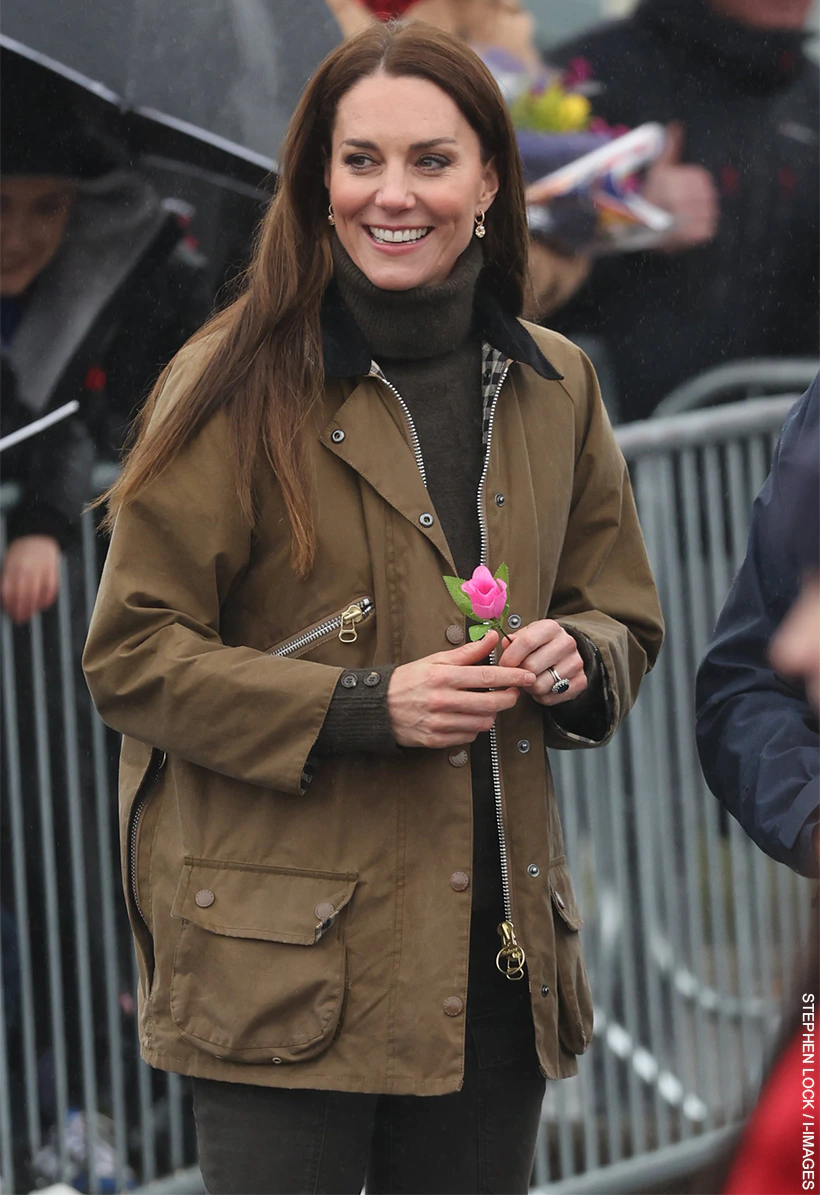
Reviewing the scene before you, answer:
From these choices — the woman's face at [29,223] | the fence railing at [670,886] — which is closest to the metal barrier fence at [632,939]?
the fence railing at [670,886]

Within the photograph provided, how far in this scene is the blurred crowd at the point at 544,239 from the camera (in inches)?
136

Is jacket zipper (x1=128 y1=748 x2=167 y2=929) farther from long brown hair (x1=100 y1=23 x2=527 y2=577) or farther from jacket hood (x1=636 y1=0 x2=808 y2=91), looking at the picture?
jacket hood (x1=636 y1=0 x2=808 y2=91)

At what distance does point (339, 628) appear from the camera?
2.16 m

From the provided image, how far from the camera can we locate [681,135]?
12.8 ft

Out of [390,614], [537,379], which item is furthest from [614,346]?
[390,614]

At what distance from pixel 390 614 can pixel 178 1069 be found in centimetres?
63

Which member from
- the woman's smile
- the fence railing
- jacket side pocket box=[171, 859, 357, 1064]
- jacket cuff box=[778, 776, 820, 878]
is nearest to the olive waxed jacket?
jacket side pocket box=[171, 859, 357, 1064]

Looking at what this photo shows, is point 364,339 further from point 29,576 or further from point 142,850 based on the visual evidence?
point 29,576

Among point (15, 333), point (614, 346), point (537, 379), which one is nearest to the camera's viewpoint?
point (537, 379)

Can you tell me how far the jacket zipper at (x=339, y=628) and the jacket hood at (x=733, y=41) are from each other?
2.24 meters

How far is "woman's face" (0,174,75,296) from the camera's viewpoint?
344cm

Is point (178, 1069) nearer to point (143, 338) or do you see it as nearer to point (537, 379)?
point (537, 379)

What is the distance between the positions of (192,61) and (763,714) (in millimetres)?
2118

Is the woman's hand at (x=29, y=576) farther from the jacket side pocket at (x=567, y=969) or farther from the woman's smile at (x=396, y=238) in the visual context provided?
the jacket side pocket at (x=567, y=969)
